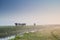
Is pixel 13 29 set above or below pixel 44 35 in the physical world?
above

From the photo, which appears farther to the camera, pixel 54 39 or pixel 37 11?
pixel 37 11

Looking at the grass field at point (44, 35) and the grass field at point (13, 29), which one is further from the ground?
the grass field at point (13, 29)

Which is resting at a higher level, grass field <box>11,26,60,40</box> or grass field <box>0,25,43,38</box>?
grass field <box>0,25,43,38</box>

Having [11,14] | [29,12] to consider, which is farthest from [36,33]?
[11,14]

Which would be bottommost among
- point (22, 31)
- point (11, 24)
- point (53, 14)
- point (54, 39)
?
point (54, 39)

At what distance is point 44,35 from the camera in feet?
5.96

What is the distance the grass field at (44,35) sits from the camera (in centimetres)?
180

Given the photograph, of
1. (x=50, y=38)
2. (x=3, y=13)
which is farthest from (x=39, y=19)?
(x=3, y=13)

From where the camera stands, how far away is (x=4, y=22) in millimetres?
1884

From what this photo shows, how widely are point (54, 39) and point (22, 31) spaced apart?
510 millimetres

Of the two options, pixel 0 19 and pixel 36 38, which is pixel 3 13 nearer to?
pixel 0 19

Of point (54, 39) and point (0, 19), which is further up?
point (0, 19)

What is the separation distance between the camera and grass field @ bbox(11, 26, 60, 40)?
1.80 m

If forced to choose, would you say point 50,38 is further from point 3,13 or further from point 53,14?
point 3,13
